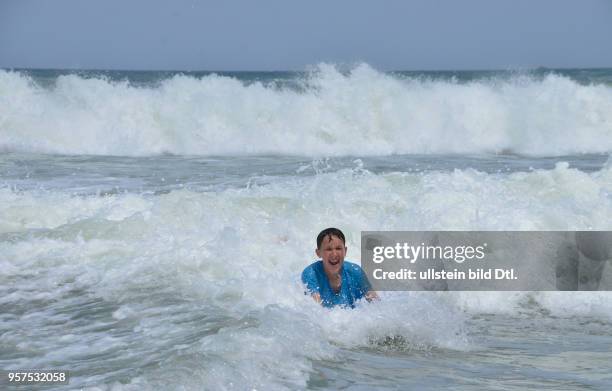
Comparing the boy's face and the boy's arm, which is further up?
the boy's face

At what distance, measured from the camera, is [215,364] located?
4719 millimetres

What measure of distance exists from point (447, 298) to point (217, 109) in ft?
47.5

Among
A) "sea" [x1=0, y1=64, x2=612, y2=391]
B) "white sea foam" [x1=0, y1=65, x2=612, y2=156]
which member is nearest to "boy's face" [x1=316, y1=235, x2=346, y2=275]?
"sea" [x1=0, y1=64, x2=612, y2=391]

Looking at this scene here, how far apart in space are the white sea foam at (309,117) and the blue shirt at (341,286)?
12370 millimetres

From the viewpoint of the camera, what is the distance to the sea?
505 cm

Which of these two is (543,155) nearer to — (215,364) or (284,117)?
(284,117)

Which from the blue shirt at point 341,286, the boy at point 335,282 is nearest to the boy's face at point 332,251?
the boy at point 335,282

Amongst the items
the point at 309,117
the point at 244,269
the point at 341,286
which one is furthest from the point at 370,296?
the point at 309,117

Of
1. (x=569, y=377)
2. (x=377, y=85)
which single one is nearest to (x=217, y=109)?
(x=377, y=85)

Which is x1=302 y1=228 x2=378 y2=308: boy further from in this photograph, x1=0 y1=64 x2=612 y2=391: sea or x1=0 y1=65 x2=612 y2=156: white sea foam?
x1=0 y1=65 x2=612 y2=156: white sea foam

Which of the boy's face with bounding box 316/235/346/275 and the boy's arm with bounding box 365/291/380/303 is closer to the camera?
the boy's face with bounding box 316/235/346/275

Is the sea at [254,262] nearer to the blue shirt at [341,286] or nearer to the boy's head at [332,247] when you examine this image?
the blue shirt at [341,286]

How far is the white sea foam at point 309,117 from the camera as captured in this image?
1905 cm

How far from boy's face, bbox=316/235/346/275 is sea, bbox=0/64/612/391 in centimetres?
31
